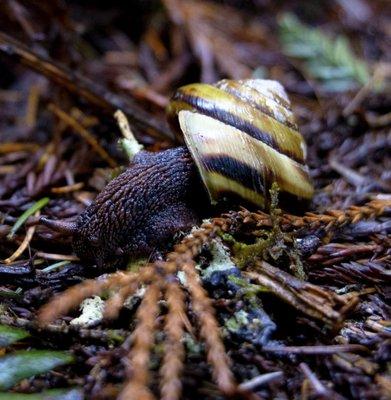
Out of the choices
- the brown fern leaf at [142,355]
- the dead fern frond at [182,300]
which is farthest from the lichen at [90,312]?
the brown fern leaf at [142,355]

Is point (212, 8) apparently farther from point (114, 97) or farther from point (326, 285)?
point (326, 285)

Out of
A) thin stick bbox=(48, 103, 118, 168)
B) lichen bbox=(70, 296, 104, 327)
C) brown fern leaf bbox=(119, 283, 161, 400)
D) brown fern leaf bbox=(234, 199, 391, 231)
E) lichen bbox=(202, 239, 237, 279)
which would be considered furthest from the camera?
Answer: thin stick bbox=(48, 103, 118, 168)

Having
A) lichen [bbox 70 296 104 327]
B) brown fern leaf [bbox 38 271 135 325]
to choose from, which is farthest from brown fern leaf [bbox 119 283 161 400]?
lichen [bbox 70 296 104 327]

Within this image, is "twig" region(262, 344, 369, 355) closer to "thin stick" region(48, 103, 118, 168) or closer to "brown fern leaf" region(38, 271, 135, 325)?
"brown fern leaf" region(38, 271, 135, 325)

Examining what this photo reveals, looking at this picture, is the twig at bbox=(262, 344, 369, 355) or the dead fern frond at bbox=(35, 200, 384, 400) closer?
the dead fern frond at bbox=(35, 200, 384, 400)

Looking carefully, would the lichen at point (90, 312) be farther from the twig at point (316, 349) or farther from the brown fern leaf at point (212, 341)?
the twig at point (316, 349)

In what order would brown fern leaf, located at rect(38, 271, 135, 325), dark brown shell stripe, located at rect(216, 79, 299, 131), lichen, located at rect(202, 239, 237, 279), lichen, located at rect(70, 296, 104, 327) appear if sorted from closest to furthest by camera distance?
brown fern leaf, located at rect(38, 271, 135, 325) < lichen, located at rect(70, 296, 104, 327) < lichen, located at rect(202, 239, 237, 279) < dark brown shell stripe, located at rect(216, 79, 299, 131)

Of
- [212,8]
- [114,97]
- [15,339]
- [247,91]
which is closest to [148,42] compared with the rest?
[212,8]

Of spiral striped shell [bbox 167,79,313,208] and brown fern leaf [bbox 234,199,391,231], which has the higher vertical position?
spiral striped shell [bbox 167,79,313,208]
